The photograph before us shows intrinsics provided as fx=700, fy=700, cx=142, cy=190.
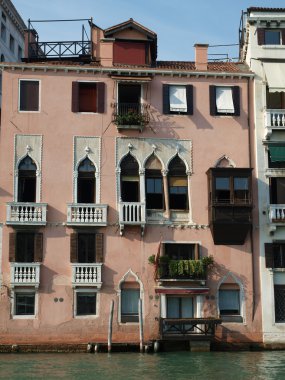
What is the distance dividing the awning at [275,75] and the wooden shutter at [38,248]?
12.1 m

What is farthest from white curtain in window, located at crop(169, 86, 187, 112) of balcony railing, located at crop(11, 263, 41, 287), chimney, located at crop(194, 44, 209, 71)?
balcony railing, located at crop(11, 263, 41, 287)

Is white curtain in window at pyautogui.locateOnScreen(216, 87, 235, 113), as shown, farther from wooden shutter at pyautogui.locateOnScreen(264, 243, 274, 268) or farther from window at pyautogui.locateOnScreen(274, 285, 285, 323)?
window at pyautogui.locateOnScreen(274, 285, 285, 323)

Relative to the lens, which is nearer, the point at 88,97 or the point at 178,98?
the point at 88,97

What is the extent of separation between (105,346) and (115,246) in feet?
13.9

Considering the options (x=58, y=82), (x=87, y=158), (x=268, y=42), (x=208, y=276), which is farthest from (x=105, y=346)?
(x=268, y=42)

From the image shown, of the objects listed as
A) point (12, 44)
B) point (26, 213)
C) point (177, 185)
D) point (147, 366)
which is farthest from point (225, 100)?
point (12, 44)

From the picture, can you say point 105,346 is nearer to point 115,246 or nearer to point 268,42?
point 115,246

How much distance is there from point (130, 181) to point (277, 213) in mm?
6497

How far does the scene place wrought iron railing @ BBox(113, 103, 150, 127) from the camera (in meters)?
30.4

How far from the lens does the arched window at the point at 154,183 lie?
30.5m

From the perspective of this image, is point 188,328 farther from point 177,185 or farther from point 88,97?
point 88,97

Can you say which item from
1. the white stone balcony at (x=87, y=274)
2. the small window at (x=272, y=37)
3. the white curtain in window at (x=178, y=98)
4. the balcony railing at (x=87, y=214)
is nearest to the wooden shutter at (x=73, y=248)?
the white stone balcony at (x=87, y=274)

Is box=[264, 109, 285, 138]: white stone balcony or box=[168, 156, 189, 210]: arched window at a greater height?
box=[264, 109, 285, 138]: white stone balcony

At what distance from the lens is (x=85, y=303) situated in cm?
2941
